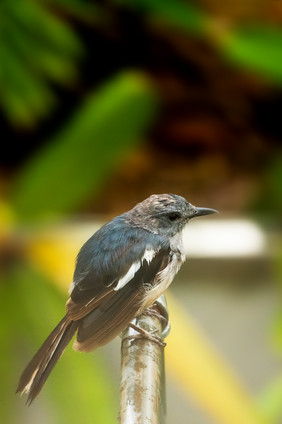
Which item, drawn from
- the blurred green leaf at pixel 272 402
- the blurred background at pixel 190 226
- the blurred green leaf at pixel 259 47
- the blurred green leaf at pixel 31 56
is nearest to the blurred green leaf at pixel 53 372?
the blurred background at pixel 190 226

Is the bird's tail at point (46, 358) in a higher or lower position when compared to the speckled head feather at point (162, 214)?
lower

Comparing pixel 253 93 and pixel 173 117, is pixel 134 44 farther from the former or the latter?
pixel 173 117

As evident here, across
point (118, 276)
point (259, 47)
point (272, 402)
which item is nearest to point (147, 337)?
point (118, 276)

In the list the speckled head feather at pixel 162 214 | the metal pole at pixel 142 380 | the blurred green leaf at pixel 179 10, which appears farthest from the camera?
the blurred green leaf at pixel 179 10

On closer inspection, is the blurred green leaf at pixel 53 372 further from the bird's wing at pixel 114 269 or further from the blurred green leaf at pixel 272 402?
the blurred green leaf at pixel 272 402

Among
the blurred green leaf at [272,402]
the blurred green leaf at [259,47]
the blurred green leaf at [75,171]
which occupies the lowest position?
the blurred green leaf at [272,402]

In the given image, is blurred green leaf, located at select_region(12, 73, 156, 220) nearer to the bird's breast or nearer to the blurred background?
the blurred background

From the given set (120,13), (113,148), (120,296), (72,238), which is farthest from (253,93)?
(120,296)

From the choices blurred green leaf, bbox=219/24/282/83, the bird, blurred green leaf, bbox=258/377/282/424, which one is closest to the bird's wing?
the bird
